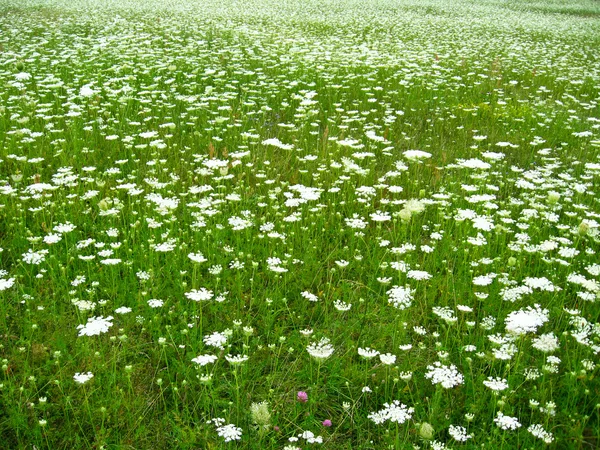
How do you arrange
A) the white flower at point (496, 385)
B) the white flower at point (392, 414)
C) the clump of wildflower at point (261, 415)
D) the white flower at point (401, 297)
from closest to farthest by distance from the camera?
the clump of wildflower at point (261, 415), the white flower at point (392, 414), the white flower at point (496, 385), the white flower at point (401, 297)

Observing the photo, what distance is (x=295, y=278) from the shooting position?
12.1 feet

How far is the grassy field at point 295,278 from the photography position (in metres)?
2.59

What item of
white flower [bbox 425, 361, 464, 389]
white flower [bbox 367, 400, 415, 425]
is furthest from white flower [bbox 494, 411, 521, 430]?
white flower [bbox 367, 400, 415, 425]

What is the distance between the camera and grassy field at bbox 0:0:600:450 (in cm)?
259

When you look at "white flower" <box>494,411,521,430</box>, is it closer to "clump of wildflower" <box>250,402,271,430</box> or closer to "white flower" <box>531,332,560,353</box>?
"white flower" <box>531,332,560,353</box>

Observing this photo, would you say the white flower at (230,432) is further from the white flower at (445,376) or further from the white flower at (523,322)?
the white flower at (523,322)

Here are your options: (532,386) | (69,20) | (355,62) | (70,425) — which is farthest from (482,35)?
(70,425)

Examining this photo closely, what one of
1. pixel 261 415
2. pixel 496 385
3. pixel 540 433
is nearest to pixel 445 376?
pixel 496 385

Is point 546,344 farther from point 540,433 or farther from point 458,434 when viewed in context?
point 458,434

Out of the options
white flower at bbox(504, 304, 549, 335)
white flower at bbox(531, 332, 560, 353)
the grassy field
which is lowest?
the grassy field

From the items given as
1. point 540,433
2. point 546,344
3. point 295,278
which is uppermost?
point 546,344

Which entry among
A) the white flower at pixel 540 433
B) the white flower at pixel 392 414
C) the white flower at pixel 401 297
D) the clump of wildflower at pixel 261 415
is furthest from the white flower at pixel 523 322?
the clump of wildflower at pixel 261 415

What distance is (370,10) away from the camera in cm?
2258

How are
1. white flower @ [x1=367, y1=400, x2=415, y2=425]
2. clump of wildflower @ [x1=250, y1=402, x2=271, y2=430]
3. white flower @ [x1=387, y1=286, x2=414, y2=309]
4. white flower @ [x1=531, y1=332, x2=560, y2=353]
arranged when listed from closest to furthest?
clump of wildflower @ [x1=250, y1=402, x2=271, y2=430] < white flower @ [x1=367, y1=400, x2=415, y2=425] < white flower @ [x1=531, y1=332, x2=560, y2=353] < white flower @ [x1=387, y1=286, x2=414, y2=309]
